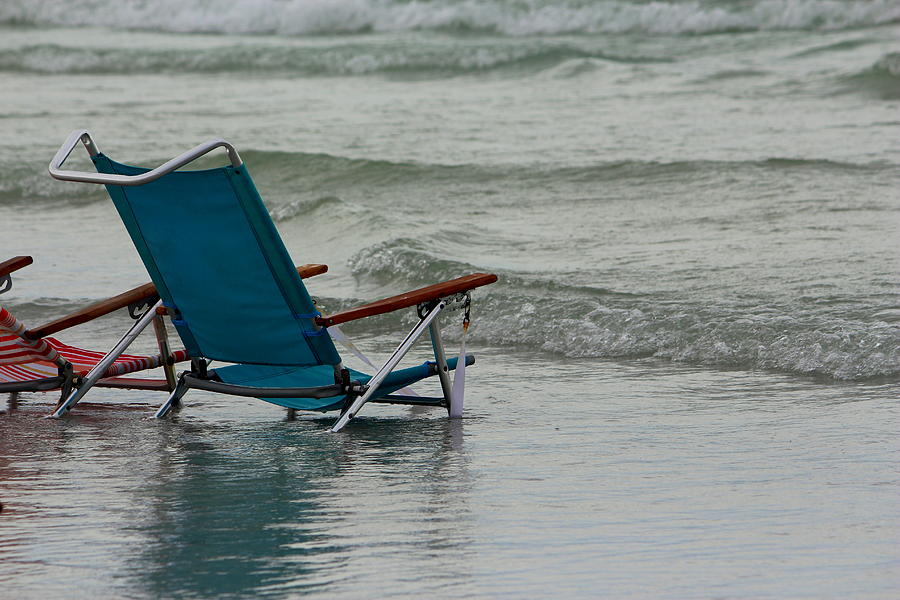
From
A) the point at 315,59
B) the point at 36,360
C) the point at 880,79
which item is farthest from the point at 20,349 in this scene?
the point at 315,59

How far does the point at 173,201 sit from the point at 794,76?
17990 millimetres

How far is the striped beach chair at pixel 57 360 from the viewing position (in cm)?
546

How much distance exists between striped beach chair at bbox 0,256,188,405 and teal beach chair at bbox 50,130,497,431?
0.24m

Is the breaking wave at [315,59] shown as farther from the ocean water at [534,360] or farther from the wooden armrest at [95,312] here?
the wooden armrest at [95,312]

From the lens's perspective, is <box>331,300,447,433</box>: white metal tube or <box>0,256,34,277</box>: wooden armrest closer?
<box>331,300,447,433</box>: white metal tube

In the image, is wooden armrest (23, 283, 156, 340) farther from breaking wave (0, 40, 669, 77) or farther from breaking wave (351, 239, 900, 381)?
breaking wave (0, 40, 669, 77)

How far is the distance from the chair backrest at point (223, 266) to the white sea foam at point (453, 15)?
24.8 metres

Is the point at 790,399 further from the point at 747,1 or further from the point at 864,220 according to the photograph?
the point at 747,1

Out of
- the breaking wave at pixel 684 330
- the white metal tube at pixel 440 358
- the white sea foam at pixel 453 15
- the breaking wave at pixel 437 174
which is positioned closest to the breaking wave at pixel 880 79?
the breaking wave at pixel 437 174

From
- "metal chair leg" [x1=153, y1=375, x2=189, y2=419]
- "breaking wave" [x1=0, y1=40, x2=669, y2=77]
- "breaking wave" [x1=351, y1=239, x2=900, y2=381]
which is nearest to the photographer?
"metal chair leg" [x1=153, y1=375, x2=189, y2=419]

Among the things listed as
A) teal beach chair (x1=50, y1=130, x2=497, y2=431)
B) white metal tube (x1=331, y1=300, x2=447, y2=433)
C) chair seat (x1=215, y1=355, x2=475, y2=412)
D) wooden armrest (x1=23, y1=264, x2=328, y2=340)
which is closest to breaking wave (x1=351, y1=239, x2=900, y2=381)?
chair seat (x1=215, y1=355, x2=475, y2=412)

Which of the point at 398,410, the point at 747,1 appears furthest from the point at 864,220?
the point at 747,1

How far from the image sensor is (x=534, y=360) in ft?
22.5

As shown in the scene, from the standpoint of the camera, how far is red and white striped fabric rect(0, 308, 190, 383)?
5.45 m
